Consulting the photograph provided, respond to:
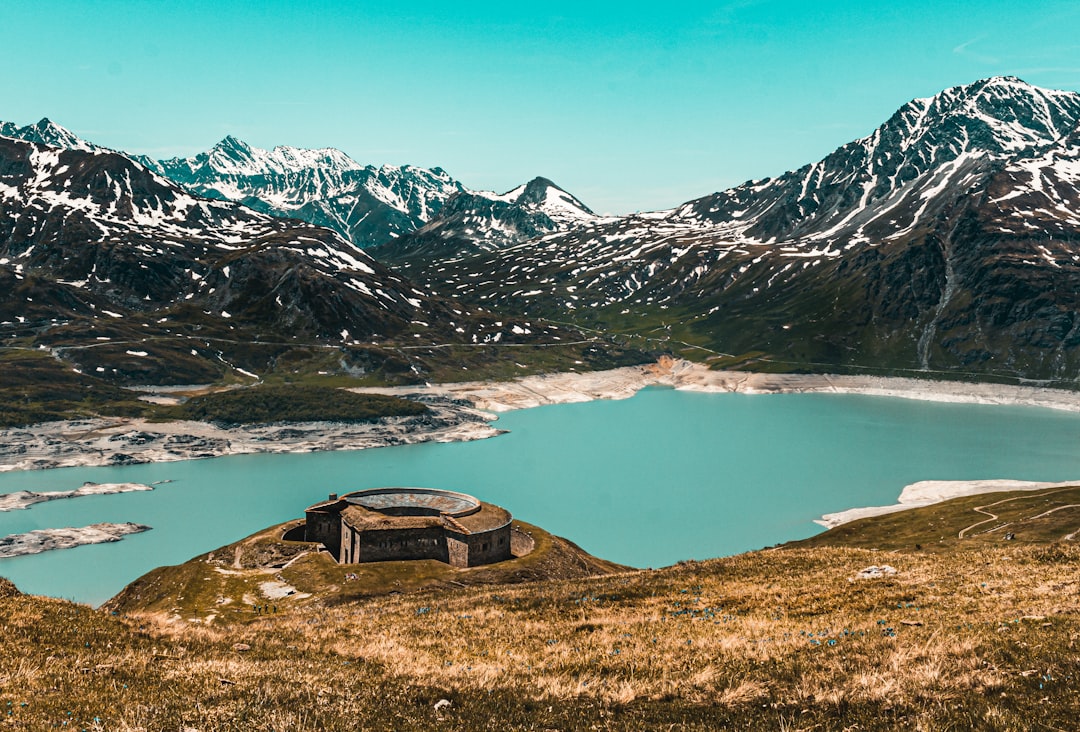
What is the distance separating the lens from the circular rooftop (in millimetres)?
84000

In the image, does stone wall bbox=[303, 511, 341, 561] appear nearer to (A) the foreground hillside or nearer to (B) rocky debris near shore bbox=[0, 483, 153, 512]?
(A) the foreground hillside

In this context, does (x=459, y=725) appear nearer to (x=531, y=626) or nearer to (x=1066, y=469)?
(x=531, y=626)

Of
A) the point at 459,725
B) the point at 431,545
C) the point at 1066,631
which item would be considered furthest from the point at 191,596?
the point at 1066,631

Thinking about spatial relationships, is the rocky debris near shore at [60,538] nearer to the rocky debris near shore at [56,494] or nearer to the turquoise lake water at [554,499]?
the turquoise lake water at [554,499]

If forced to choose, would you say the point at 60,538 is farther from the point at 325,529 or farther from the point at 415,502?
the point at 415,502

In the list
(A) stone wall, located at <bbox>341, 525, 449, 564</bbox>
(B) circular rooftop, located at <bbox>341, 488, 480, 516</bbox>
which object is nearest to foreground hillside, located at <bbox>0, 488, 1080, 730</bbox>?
(A) stone wall, located at <bbox>341, 525, 449, 564</bbox>

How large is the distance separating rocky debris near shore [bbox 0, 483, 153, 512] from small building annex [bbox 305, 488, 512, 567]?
105642 mm

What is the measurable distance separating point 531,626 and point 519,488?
14533cm

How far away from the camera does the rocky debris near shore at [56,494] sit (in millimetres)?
152125

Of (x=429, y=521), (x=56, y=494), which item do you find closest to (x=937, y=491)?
(x=429, y=521)

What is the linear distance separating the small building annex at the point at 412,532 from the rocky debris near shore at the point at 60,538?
7485 cm

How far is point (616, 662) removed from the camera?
2291 cm

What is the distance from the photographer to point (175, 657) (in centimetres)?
2403

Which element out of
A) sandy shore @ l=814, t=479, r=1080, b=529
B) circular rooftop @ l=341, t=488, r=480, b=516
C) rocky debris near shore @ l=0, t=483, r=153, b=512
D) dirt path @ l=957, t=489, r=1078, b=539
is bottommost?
rocky debris near shore @ l=0, t=483, r=153, b=512
